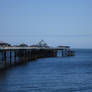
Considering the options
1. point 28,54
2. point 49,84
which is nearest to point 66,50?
point 28,54

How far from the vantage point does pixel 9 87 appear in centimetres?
2364

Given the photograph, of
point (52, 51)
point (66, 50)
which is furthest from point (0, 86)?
point (66, 50)

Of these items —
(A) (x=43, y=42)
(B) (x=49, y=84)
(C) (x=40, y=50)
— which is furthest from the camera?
(A) (x=43, y=42)

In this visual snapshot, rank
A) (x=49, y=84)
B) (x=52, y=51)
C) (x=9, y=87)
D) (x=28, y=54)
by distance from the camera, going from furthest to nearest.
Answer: (x=52, y=51)
(x=28, y=54)
(x=49, y=84)
(x=9, y=87)

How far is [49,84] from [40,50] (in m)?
65.8

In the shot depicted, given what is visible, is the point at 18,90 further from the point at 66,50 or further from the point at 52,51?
the point at 66,50

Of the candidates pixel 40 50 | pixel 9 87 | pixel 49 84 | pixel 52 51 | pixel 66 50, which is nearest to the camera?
pixel 9 87

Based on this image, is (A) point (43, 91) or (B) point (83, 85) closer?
(A) point (43, 91)

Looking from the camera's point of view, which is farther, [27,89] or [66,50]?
[66,50]

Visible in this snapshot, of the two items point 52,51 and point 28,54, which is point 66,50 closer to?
point 52,51

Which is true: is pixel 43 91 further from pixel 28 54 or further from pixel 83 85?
pixel 28 54

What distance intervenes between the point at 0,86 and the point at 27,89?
304 centimetres

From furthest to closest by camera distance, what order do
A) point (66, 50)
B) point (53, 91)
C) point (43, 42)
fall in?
point (43, 42) < point (66, 50) < point (53, 91)

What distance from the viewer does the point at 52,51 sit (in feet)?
320
